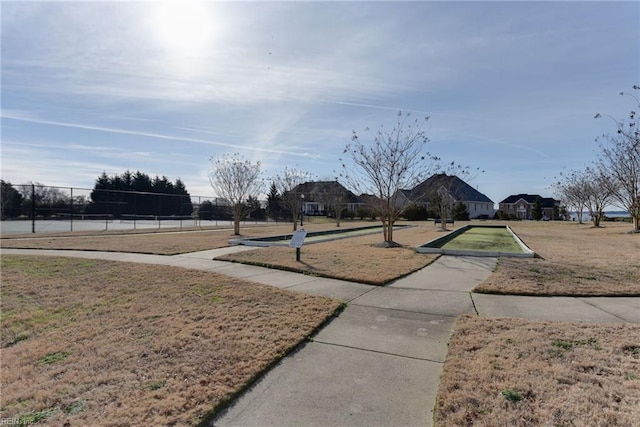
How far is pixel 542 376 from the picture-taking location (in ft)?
10.5

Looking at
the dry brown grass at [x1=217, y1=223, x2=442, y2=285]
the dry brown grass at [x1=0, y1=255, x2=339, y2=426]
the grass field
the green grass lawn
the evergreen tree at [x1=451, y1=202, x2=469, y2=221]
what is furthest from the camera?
the evergreen tree at [x1=451, y1=202, x2=469, y2=221]

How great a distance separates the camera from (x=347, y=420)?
2.70 meters

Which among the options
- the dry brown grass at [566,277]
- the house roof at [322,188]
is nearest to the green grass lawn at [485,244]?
the dry brown grass at [566,277]

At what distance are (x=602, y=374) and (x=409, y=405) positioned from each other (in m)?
1.82

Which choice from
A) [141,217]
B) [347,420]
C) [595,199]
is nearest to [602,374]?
[347,420]

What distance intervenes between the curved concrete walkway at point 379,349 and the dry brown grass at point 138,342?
318mm

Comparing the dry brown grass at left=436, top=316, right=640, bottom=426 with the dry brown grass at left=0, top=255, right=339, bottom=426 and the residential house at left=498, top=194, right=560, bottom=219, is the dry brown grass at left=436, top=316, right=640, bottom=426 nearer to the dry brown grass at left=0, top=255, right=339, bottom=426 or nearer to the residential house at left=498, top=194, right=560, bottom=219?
the dry brown grass at left=0, top=255, right=339, bottom=426

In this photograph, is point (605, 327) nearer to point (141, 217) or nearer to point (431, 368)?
point (431, 368)

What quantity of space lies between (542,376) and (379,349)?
1518 millimetres

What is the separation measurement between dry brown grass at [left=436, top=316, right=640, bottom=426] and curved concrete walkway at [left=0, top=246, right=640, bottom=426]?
24 cm

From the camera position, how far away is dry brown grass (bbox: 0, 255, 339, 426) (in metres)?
2.96

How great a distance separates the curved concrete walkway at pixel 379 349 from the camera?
2.83 m

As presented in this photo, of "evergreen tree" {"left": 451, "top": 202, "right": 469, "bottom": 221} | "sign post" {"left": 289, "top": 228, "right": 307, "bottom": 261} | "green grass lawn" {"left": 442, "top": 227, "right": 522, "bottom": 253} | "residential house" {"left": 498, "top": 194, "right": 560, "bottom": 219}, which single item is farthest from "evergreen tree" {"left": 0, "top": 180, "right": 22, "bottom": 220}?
"residential house" {"left": 498, "top": 194, "right": 560, "bottom": 219}

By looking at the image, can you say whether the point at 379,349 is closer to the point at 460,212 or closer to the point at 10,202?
the point at 10,202
